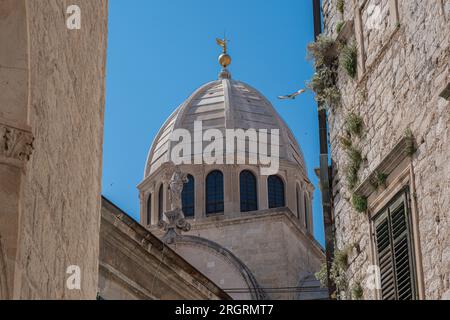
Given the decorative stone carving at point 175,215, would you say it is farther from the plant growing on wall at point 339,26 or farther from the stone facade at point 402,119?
the stone facade at point 402,119

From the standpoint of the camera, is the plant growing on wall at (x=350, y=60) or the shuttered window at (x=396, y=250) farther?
the plant growing on wall at (x=350, y=60)

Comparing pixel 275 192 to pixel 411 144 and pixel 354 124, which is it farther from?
pixel 411 144

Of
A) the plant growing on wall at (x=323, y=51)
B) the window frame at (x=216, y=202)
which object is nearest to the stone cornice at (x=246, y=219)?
the window frame at (x=216, y=202)

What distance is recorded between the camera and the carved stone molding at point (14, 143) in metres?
5.62

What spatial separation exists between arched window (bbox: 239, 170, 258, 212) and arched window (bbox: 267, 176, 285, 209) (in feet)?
2.09

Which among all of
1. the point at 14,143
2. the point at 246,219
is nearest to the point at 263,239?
the point at 246,219

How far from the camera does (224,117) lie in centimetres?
3938

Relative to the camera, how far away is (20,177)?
221 inches

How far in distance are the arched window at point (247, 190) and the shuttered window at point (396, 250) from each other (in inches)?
1033

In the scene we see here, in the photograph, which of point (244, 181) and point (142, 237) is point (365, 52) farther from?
point (244, 181)

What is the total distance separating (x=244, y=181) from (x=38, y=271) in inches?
1217

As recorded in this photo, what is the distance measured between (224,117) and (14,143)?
33.8 m
